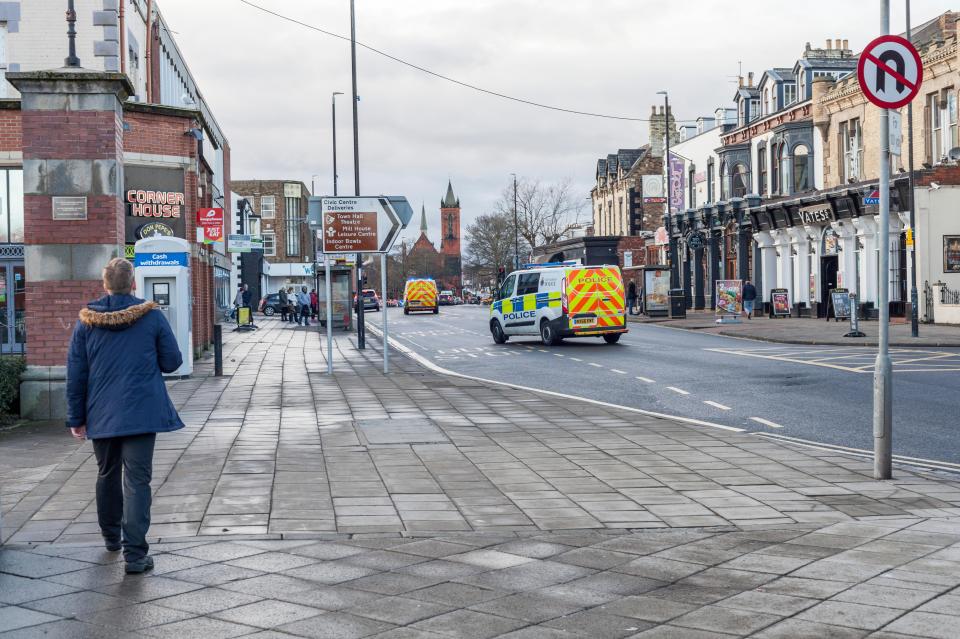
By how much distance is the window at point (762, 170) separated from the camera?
49.5 m

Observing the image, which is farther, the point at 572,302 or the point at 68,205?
the point at 572,302

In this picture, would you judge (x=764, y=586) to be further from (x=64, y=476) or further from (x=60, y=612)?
(x=64, y=476)

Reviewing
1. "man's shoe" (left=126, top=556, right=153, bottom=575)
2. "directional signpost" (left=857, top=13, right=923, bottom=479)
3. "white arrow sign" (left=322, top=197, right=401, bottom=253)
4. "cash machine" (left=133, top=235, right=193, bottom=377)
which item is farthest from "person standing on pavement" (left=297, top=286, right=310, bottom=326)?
"man's shoe" (left=126, top=556, right=153, bottom=575)

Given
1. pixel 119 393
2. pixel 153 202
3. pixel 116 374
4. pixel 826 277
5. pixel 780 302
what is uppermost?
pixel 153 202

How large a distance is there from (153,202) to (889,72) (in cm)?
1990

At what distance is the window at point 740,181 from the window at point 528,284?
26.0m

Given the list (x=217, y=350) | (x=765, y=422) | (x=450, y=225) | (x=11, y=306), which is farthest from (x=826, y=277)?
(x=450, y=225)

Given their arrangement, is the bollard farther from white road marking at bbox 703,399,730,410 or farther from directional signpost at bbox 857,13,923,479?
directional signpost at bbox 857,13,923,479

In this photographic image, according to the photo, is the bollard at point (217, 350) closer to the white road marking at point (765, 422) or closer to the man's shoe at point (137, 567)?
the white road marking at point (765, 422)

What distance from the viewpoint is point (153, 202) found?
2536 centimetres

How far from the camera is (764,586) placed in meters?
5.37

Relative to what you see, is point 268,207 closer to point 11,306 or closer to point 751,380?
point 11,306

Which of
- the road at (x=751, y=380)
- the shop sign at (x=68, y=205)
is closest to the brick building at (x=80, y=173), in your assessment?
the shop sign at (x=68, y=205)

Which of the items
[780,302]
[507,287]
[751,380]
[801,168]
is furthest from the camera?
[801,168]
